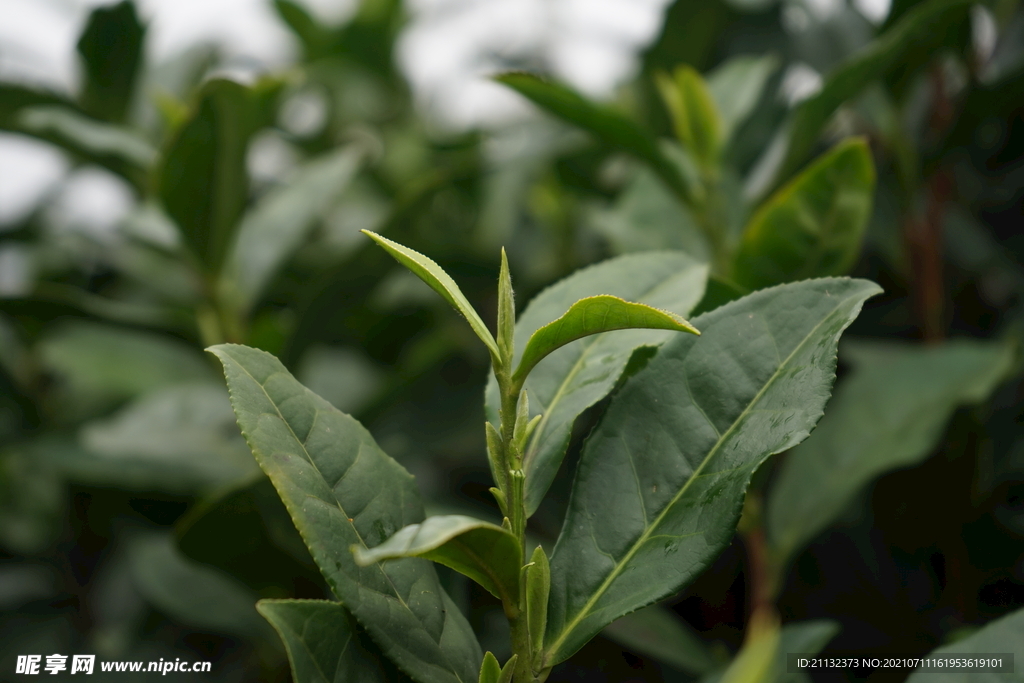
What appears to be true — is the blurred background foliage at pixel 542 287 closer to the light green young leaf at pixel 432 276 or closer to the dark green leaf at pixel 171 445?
the dark green leaf at pixel 171 445

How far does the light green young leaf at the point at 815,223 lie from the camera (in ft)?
2.79

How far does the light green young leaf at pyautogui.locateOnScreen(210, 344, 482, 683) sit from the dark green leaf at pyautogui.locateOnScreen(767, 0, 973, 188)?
2.57 ft

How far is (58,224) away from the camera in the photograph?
87.3 inches

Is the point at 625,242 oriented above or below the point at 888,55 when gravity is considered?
below

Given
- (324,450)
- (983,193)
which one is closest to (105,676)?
(324,450)

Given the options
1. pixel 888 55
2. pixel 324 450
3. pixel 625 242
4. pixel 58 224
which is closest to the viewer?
pixel 324 450

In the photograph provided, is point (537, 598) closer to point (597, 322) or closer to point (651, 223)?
point (597, 322)

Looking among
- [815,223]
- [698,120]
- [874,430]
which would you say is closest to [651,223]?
[698,120]

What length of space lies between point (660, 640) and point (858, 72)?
81 cm

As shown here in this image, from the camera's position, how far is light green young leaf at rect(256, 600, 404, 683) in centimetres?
54

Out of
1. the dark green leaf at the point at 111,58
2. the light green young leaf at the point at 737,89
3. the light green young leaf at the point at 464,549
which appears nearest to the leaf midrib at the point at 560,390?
the light green young leaf at the point at 464,549

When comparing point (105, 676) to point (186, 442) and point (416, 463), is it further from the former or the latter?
point (416, 463)

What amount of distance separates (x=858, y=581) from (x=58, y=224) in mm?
2340

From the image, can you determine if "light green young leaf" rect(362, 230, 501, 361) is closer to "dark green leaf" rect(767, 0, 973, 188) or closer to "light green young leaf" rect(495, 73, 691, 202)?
"light green young leaf" rect(495, 73, 691, 202)
